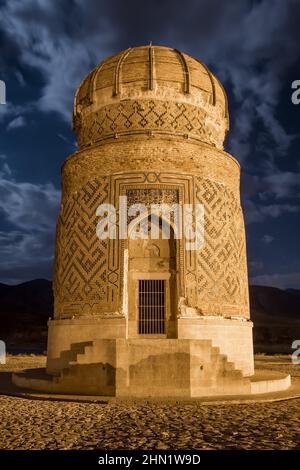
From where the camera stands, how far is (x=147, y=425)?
6035 mm

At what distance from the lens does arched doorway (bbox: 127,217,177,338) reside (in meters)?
11.0

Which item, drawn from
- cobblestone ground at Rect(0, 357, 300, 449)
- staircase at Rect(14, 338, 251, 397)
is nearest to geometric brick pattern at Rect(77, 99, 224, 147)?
staircase at Rect(14, 338, 251, 397)

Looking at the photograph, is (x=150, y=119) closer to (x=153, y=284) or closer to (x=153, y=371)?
(x=153, y=284)

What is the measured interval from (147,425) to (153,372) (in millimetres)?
2601

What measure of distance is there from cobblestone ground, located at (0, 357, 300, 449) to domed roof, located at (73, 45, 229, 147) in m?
7.02

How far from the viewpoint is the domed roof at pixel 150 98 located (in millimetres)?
12203

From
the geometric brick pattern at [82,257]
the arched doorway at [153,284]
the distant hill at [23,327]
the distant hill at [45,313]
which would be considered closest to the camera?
the geometric brick pattern at [82,257]

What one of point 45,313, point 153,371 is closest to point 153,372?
point 153,371

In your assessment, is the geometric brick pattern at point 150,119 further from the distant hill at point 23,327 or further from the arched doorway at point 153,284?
the distant hill at point 23,327

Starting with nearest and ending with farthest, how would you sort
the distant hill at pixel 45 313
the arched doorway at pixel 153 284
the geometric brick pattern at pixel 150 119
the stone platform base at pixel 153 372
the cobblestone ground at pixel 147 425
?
the cobblestone ground at pixel 147 425 → the stone platform base at pixel 153 372 → the arched doorway at pixel 153 284 → the geometric brick pattern at pixel 150 119 → the distant hill at pixel 45 313

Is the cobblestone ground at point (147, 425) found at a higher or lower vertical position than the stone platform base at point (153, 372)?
lower

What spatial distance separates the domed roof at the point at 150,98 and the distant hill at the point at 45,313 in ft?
81.7

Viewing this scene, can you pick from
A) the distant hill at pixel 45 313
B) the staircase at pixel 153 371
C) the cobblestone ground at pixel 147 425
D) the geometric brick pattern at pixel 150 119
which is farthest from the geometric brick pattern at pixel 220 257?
the distant hill at pixel 45 313

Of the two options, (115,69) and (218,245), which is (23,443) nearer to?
(218,245)
